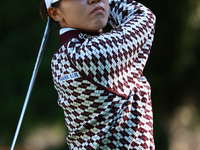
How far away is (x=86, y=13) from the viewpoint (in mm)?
832

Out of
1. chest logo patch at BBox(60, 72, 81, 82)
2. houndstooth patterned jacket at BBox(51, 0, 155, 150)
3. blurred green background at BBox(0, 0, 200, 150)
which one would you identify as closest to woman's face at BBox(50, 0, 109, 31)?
houndstooth patterned jacket at BBox(51, 0, 155, 150)

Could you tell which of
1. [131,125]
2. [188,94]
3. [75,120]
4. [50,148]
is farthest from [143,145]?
[50,148]

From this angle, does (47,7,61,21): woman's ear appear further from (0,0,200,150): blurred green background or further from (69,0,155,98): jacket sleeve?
(0,0,200,150): blurred green background

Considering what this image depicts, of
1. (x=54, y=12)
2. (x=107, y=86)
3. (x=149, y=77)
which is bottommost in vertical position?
(x=149, y=77)

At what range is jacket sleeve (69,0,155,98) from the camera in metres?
0.77

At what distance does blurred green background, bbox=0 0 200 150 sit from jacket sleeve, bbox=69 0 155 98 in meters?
1.41

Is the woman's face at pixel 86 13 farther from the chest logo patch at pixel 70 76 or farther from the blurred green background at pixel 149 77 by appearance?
the blurred green background at pixel 149 77

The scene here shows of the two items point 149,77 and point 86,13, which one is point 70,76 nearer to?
point 86,13

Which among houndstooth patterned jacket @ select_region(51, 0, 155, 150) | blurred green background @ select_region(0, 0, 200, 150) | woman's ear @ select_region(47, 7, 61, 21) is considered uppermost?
woman's ear @ select_region(47, 7, 61, 21)

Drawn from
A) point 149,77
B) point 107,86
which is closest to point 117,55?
point 107,86

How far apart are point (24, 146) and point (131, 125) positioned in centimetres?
191

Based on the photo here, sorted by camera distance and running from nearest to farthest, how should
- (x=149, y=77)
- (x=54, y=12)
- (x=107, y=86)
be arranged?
(x=107, y=86) < (x=54, y=12) < (x=149, y=77)

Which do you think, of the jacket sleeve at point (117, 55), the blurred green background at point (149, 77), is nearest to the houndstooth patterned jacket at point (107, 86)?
Answer: the jacket sleeve at point (117, 55)

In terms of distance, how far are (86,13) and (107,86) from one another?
194mm
